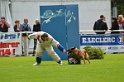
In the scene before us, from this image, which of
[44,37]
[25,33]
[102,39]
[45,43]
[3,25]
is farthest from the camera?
[102,39]

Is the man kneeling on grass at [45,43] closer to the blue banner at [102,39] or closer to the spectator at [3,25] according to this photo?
the spectator at [3,25]

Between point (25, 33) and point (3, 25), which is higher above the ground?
point (3, 25)

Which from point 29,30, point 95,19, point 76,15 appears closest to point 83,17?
point 95,19

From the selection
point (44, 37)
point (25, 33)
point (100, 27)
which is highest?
point (100, 27)

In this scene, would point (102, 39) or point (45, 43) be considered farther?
point (102, 39)

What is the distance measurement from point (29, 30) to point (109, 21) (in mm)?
5273

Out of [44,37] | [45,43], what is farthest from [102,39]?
[44,37]

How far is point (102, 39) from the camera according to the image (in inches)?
1244

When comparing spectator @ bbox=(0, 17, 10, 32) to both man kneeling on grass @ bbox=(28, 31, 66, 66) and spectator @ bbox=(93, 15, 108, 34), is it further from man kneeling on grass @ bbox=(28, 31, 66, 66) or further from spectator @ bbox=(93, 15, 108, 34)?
man kneeling on grass @ bbox=(28, 31, 66, 66)

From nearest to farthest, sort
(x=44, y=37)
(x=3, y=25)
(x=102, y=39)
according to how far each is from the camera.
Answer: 1. (x=44, y=37)
2. (x=3, y=25)
3. (x=102, y=39)

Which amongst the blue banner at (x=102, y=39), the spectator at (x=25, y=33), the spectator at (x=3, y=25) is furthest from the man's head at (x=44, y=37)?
the blue banner at (x=102, y=39)

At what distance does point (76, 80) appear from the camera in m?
14.3

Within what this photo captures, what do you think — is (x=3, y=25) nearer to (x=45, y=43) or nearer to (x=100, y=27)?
(x=100, y=27)

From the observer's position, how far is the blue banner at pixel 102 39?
31.5 meters
